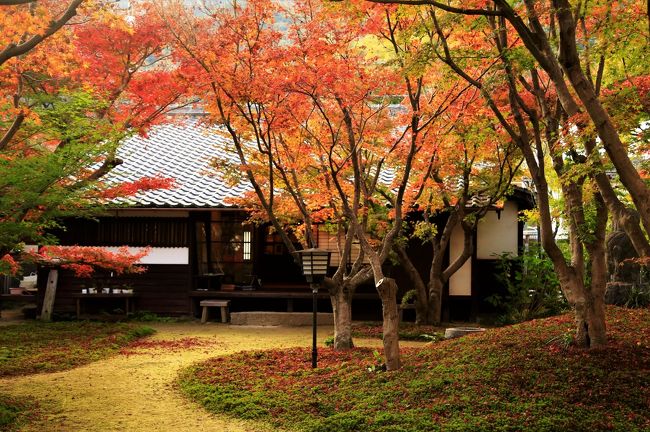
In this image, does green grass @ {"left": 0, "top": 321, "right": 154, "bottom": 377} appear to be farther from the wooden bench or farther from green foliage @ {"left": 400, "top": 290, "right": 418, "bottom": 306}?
green foliage @ {"left": 400, "top": 290, "right": 418, "bottom": 306}

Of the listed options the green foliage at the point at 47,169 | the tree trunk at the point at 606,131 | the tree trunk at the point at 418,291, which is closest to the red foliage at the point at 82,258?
the green foliage at the point at 47,169

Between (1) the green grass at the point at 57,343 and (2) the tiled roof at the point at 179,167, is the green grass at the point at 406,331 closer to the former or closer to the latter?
(2) the tiled roof at the point at 179,167

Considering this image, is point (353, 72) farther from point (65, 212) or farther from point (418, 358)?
point (65, 212)

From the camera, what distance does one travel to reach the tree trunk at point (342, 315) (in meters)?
10.6

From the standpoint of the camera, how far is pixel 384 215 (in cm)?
1359

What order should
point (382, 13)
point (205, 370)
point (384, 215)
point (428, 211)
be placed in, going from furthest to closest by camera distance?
1. point (428, 211)
2. point (384, 215)
3. point (205, 370)
4. point (382, 13)

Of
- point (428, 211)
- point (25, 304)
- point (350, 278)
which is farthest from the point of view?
point (25, 304)

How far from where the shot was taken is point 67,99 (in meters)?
11.9

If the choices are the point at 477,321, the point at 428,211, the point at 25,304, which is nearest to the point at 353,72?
the point at 428,211

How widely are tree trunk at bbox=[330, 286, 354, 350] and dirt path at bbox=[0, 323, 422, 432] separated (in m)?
1.86

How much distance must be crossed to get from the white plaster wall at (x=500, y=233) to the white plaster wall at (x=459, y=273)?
2.11 ft

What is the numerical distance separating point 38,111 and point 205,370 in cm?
453

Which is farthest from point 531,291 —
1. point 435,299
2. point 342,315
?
point 342,315

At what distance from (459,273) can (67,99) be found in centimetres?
940
